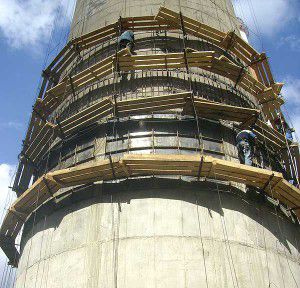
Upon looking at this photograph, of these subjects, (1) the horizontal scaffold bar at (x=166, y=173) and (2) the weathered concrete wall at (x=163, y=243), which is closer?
(2) the weathered concrete wall at (x=163, y=243)

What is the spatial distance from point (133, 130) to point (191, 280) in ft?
22.7

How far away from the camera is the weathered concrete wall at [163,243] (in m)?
13.5

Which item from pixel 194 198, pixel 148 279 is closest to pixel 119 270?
pixel 148 279

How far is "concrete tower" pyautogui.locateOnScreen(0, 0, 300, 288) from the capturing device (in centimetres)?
1395

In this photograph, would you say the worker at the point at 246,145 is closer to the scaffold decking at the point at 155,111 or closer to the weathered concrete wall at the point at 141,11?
the scaffold decking at the point at 155,111

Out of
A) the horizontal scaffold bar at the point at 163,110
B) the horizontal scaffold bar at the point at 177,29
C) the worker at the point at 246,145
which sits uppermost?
the horizontal scaffold bar at the point at 177,29

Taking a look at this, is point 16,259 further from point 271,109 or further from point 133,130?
point 271,109

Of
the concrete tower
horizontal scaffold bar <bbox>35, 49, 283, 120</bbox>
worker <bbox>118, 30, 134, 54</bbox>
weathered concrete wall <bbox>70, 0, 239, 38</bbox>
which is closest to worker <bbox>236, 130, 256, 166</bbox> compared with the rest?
the concrete tower

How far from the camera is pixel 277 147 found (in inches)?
787

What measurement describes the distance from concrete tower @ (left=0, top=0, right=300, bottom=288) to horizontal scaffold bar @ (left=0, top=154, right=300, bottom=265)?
0.04 m

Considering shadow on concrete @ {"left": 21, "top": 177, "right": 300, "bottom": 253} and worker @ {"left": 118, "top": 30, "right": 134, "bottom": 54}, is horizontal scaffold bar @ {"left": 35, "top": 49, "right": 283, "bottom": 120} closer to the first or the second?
worker @ {"left": 118, "top": 30, "right": 134, "bottom": 54}

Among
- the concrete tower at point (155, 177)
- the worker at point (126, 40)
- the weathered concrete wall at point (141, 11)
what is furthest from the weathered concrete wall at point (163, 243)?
the weathered concrete wall at point (141, 11)

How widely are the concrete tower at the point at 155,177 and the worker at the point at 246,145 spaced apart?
35cm

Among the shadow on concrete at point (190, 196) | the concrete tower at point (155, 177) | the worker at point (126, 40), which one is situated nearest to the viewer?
the concrete tower at point (155, 177)
